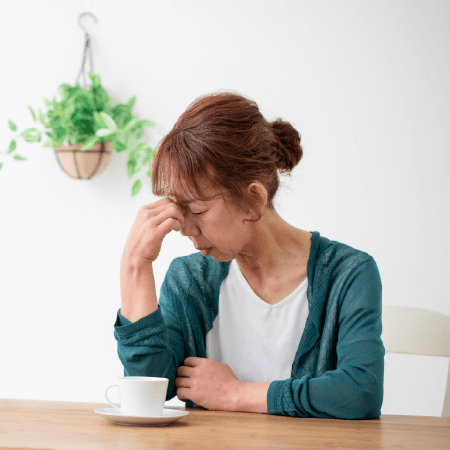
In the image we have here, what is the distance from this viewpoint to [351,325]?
109 cm

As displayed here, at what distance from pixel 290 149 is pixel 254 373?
1.69 feet

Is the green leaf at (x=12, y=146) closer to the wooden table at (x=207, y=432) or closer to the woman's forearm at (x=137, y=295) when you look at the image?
the woman's forearm at (x=137, y=295)

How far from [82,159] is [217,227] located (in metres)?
1.16

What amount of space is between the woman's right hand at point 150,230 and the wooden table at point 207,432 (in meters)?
0.31

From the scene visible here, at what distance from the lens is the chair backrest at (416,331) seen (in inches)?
56.4

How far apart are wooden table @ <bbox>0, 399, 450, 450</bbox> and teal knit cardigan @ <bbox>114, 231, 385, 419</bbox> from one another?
37mm

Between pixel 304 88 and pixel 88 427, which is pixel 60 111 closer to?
pixel 304 88

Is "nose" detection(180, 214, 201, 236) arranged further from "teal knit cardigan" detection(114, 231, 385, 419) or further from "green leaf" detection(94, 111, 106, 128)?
"green leaf" detection(94, 111, 106, 128)

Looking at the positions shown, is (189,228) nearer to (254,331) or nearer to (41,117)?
(254,331)

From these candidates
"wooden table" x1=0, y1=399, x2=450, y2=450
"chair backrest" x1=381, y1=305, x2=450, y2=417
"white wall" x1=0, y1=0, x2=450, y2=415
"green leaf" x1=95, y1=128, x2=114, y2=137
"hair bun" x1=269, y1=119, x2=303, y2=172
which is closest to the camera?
"wooden table" x1=0, y1=399, x2=450, y2=450

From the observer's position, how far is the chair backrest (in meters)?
1.43

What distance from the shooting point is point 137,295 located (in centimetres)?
108

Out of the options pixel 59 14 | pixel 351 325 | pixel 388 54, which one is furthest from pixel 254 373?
pixel 59 14

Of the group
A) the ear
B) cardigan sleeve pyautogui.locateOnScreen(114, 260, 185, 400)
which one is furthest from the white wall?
cardigan sleeve pyautogui.locateOnScreen(114, 260, 185, 400)
